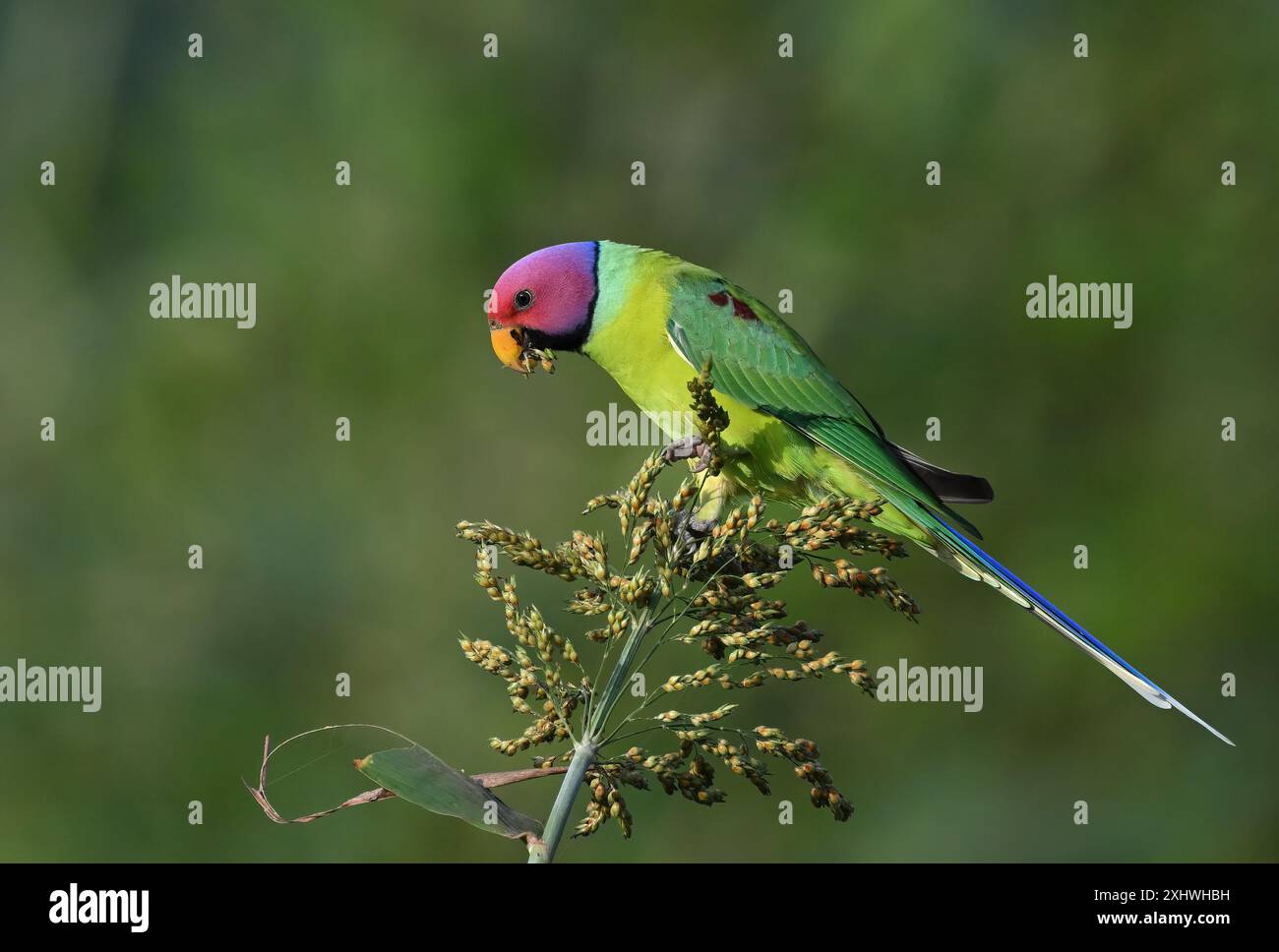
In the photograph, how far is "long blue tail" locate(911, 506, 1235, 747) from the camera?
308 cm

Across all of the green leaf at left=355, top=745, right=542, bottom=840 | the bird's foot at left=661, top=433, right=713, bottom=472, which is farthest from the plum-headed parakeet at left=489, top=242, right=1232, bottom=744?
the green leaf at left=355, top=745, right=542, bottom=840

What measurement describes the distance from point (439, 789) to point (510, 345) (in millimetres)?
2540

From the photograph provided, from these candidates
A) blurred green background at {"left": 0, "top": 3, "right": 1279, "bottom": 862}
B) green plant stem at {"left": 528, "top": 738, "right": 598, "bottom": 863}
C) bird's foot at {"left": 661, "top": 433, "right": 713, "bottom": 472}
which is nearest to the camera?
green plant stem at {"left": 528, "top": 738, "right": 598, "bottom": 863}

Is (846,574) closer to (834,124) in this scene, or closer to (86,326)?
(834,124)

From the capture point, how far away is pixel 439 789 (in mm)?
1938

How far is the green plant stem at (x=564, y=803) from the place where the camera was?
1862mm

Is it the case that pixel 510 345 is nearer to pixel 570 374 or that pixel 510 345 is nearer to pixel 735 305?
pixel 735 305

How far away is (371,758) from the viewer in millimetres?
1936

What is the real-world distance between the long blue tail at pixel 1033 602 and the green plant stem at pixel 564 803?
1609 millimetres

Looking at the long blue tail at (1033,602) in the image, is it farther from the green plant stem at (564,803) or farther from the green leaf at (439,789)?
the green leaf at (439,789)

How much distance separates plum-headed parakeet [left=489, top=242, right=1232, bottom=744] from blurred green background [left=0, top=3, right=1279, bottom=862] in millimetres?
1948

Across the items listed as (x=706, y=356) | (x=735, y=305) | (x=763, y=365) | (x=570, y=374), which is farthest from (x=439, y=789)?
(x=570, y=374)

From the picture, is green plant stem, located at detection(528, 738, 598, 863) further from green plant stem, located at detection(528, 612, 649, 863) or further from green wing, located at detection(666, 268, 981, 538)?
green wing, located at detection(666, 268, 981, 538)

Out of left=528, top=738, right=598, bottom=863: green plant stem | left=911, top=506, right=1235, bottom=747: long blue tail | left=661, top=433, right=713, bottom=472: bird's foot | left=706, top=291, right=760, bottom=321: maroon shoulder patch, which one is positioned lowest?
left=528, top=738, right=598, bottom=863: green plant stem
